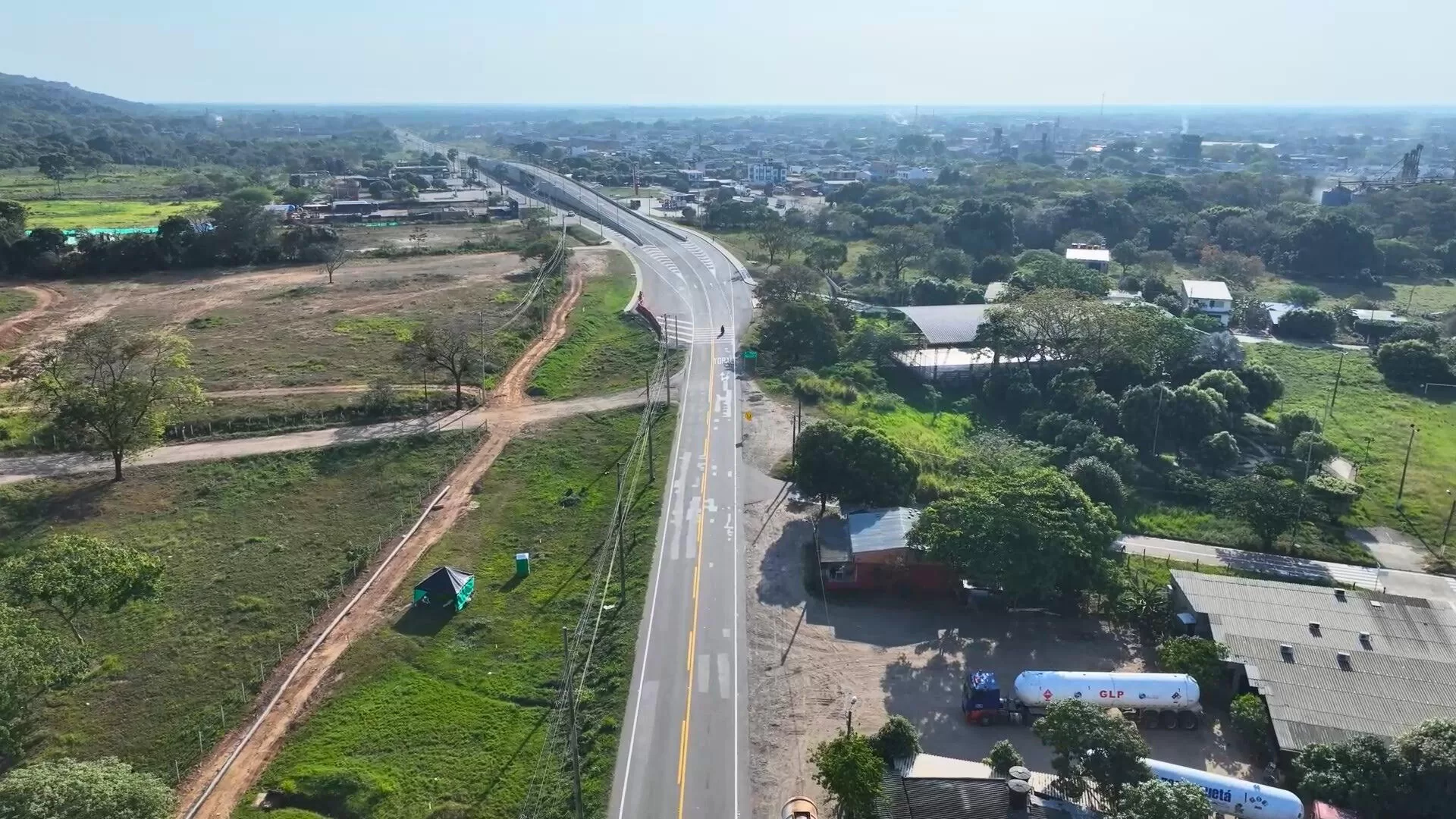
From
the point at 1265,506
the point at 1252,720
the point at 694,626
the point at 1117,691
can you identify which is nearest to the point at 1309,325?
the point at 1265,506

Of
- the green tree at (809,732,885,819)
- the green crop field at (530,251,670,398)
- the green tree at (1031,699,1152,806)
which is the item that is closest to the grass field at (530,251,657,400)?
the green crop field at (530,251,670,398)

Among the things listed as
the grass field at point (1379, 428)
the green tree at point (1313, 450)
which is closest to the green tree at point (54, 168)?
the green tree at point (1313, 450)

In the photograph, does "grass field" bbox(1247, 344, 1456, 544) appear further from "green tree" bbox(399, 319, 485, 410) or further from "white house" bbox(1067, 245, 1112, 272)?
"green tree" bbox(399, 319, 485, 410)

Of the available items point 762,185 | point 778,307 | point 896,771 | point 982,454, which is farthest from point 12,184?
point 896,771

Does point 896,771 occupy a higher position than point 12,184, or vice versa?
point 12,184

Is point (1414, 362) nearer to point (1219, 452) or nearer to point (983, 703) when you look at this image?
point (1219, 452)

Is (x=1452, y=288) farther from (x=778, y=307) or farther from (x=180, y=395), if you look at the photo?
(x=180, y=395)
